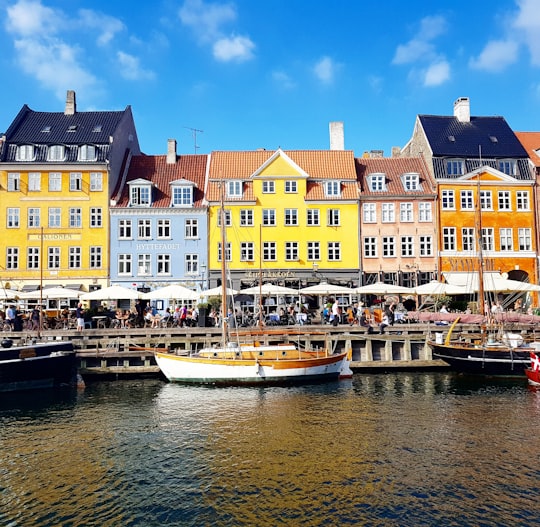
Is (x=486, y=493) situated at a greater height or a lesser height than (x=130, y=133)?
lesser

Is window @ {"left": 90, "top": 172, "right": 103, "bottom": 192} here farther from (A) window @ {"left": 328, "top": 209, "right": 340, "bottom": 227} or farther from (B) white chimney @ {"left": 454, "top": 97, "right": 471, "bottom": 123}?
(B) white chimney @ {"left": 454, "top": 97, "right": 471, "bottom": 123}

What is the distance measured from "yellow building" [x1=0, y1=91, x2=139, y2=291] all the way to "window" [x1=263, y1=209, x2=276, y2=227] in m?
12.2

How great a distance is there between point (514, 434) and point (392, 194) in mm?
27214

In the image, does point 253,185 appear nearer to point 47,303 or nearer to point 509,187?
point 47,303

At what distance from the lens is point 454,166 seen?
137 ft

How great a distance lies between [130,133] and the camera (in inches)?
1827

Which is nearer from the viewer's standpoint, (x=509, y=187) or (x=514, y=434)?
(x=514, y=434)

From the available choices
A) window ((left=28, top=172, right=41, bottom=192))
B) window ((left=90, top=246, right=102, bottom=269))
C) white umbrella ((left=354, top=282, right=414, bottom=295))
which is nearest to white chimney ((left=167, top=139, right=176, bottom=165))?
window ((left=90, top=246, right=102, bottom=269))

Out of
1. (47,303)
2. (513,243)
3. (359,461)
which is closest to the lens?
(359,461)

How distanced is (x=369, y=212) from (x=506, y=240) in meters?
10.9

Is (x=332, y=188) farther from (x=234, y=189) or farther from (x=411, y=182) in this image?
(x=234, y=189)

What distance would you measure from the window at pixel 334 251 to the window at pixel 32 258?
73.3ft

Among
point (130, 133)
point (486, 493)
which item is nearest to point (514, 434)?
point (486, 493)

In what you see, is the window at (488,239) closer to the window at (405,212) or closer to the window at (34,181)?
the window at (405,212)
